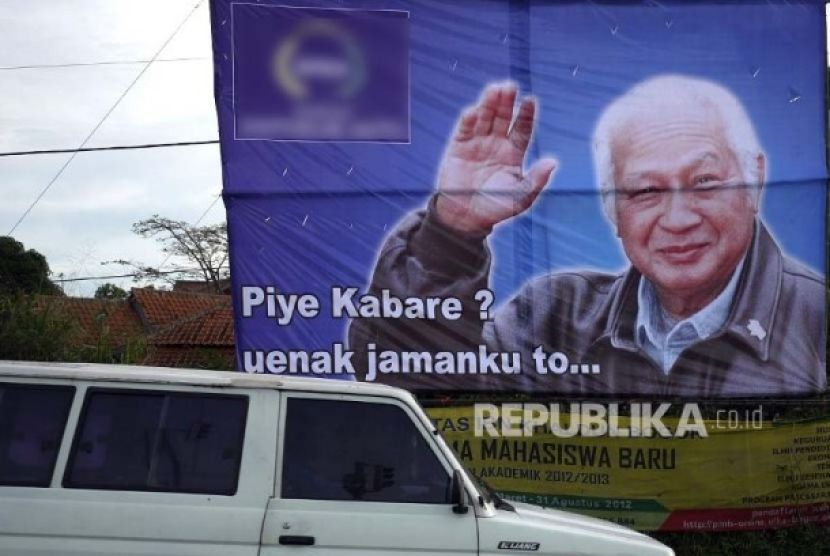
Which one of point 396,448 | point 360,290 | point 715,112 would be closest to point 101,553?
point 396,448

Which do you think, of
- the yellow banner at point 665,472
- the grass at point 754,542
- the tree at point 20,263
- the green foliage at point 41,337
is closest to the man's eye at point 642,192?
the yellow banner at point 665,472

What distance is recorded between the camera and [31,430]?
16.0 ft

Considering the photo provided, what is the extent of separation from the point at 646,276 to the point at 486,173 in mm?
1755

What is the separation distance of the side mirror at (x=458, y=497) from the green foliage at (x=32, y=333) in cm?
799

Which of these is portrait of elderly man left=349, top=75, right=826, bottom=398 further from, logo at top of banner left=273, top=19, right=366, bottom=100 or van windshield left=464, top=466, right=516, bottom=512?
van windshield left=464, top=466, right=516, bottom=512

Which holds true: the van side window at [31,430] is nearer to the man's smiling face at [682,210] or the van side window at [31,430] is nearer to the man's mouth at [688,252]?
the man's smiling face at [682,210]

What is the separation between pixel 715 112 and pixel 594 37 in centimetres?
132

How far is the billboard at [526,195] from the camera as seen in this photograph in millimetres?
9219

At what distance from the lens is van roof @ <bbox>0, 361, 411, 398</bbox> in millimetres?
4961

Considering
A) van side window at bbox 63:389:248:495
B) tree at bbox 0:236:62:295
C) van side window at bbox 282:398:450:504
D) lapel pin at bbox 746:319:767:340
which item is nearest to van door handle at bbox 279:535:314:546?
van side window at bbox 282:398:450:504

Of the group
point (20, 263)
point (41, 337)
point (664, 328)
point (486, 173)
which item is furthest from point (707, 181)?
point (20, 263)

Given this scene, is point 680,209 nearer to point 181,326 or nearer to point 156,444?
point 156,444

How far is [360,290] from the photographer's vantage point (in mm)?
9234

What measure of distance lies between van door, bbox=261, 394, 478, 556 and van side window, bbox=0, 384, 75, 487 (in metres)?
1.08
